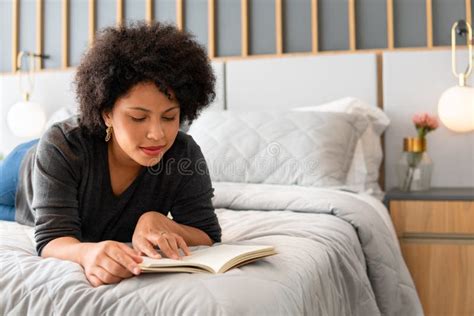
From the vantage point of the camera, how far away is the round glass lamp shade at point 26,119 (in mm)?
3031

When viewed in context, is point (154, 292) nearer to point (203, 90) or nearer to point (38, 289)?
point (38, 289)

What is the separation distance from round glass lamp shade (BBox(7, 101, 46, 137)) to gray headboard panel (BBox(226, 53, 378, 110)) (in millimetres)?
1039

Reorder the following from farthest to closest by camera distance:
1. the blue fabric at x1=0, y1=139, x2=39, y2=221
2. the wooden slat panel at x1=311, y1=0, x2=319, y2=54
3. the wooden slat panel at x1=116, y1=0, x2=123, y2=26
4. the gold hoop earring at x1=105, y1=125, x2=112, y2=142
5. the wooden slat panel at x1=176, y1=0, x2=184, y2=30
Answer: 1. the wooden slat panel at x1=116, y1=0, x2=123, y2=26
2. the wooden slat panel at x1=176, y1=0, x2=184, y2=30
3. the wooden slat panel at x1=311, y1=0, x2=319, y2=54
4. the blue fabric at x1=0, y1=139, x2=39, y2=221
5. the gold hoop earring at x1=105, y1=125, x2=112, y2=142

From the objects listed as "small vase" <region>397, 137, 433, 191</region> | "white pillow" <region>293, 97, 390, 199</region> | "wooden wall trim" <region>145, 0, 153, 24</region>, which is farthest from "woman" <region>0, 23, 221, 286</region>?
"wooden wall trim" <region>145, 0, 153, 24</region>

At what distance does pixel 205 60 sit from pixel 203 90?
0.24ft

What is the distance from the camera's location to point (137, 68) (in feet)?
3.97

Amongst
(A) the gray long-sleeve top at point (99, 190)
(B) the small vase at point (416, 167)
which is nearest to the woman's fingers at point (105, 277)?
(A) the gray long-sleeve top at point (99, 190)

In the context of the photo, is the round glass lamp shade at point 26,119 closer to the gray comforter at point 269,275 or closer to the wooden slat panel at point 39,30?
the wooden slat panel at point 39,30

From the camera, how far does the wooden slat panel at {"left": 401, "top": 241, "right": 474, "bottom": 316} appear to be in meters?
2.23

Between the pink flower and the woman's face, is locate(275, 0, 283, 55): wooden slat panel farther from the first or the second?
the woman's face

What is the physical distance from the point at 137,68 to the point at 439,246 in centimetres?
157

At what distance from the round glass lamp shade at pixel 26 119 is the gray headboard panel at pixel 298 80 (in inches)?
40.9

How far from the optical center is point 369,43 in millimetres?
2908

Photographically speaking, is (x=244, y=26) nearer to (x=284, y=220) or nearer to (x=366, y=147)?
(x=366, y=147)
